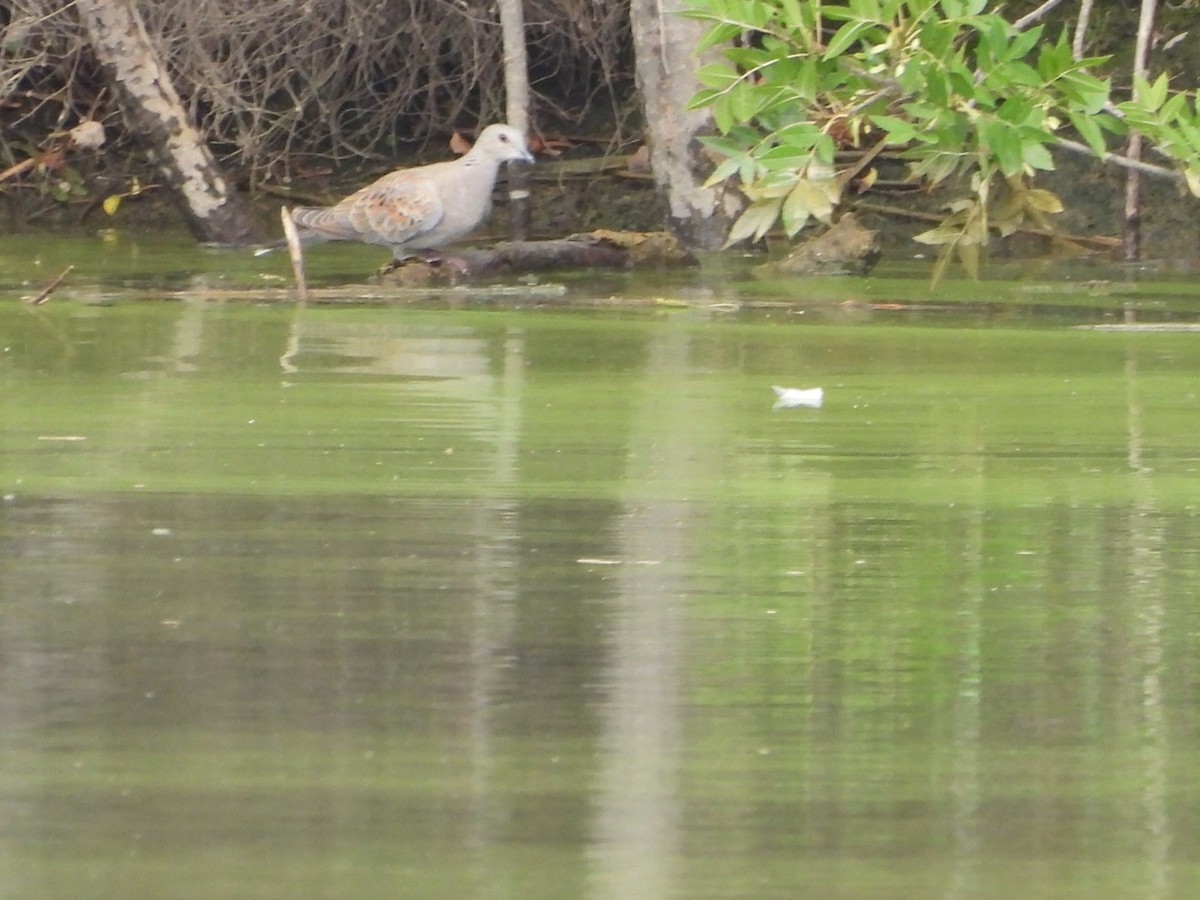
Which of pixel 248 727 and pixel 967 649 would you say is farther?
pixel 967 649

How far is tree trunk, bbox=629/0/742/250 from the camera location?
28.5ft

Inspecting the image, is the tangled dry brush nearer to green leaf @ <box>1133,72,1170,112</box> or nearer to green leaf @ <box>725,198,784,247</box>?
green leaf @ <box>725,198,784,247</box>

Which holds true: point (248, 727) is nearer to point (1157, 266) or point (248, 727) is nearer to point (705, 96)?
point (705, 96)

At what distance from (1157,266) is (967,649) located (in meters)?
5.85

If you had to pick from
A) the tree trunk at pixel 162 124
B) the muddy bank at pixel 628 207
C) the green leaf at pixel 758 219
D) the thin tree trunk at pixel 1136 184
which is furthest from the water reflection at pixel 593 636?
the muddy bank at pixel 628 207

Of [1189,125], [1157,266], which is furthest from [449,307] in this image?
[1157,266]

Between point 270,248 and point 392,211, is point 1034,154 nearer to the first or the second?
point 392,211

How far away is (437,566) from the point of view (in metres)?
3.02

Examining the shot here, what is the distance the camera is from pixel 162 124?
8984 mm

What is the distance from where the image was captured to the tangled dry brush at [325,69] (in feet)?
30.5

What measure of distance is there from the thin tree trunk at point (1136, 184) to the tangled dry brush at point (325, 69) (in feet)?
7.80

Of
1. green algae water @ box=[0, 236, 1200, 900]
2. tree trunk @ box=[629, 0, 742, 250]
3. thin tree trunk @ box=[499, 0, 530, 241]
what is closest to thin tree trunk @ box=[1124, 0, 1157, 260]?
tree trunk @ box=[629, 0, 742, 250]

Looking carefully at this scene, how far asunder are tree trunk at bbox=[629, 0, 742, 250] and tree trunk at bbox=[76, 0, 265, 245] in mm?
1662

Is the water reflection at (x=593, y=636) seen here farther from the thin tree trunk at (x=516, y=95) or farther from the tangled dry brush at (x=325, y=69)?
→ the tangled dry brush at (x=325, y=69)
